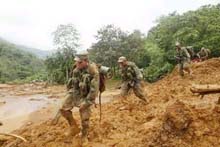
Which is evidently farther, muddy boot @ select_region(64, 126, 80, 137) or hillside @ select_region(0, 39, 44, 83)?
hillside @ select_region(0, 39, 44, 83)

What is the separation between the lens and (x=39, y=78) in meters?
61.9

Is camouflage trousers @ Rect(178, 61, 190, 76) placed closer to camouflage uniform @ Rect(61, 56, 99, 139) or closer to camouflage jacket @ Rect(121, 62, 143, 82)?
camouflage jacket @ Rect(121, 62, 143, 82)

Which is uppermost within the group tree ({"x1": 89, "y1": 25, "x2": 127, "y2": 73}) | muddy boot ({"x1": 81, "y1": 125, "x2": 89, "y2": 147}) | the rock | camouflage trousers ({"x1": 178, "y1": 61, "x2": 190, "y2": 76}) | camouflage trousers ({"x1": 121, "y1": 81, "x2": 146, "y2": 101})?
tree ({"x1": 89, "y1": 25, "x2": 127, "y2": 73})

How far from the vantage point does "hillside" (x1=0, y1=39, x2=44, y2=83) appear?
68188mm

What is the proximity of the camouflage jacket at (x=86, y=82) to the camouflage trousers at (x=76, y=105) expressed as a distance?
0.07 m

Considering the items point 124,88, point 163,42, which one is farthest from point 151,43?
point 124,88

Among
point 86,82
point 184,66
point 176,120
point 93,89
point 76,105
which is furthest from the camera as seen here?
point 184,66

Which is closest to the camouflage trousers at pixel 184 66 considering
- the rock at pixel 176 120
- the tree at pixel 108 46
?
the rock at pixel 176 120

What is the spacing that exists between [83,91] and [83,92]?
0.08 ft

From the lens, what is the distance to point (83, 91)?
29.4 ft

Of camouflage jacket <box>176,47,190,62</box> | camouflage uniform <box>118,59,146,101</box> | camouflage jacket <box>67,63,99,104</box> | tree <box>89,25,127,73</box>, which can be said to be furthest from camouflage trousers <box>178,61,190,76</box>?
tree <box>89,25,127,73</box>

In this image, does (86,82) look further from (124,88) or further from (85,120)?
(124,88)

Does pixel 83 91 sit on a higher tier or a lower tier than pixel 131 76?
lower

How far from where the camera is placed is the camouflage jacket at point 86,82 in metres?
8.70
